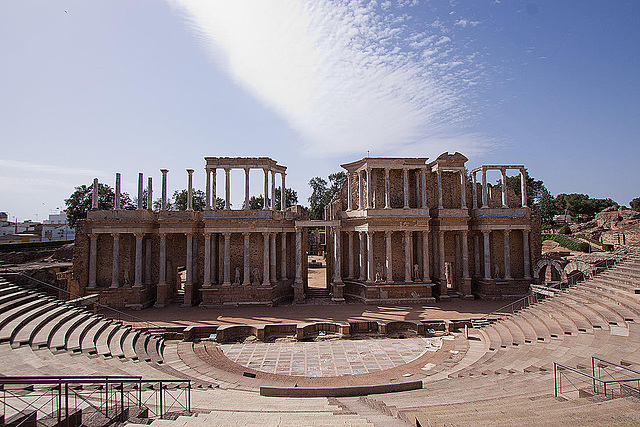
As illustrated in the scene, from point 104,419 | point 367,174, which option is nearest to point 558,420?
point 104,419

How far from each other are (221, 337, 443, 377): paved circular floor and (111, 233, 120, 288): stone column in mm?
13489

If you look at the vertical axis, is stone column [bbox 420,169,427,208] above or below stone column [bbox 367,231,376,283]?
above

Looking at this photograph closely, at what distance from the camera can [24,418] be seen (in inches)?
238

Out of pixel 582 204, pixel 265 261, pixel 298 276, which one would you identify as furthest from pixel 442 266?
pixel 582 204

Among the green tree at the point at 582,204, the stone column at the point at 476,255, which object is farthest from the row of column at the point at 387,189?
the green tree at the point at 582,204

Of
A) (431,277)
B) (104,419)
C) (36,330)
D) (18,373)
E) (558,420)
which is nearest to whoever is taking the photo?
(558,420)

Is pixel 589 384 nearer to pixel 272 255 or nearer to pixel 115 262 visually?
pixel 272 255

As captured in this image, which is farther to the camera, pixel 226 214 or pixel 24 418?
pixel 226 214

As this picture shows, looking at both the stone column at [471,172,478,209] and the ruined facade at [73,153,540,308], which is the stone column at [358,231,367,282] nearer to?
the ruined facade at [73,153,540,308]

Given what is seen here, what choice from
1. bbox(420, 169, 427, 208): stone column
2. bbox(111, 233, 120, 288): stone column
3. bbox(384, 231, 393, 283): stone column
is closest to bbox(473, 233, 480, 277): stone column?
bbox(420, 169, 427, 208): stone column

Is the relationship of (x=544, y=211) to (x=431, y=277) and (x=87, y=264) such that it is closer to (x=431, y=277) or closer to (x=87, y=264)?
(x=431, y=277)

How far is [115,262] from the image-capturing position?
26250 mm

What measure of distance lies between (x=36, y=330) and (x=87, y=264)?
608 inches

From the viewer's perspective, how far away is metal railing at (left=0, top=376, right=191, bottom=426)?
629 centimetres
